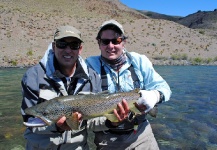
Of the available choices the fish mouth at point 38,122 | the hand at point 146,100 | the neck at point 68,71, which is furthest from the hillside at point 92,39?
the hand at point 146,100

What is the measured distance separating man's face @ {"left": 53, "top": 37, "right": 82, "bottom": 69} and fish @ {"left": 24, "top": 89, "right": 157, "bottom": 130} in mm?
466

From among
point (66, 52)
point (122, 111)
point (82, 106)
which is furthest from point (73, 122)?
point (66, 52)

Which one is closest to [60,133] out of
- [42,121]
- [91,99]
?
[42,121]

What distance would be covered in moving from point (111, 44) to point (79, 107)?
3.49 ft

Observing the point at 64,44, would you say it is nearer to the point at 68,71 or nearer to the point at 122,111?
the point at 68,71

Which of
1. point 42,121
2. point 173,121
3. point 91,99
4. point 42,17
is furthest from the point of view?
point 42,17

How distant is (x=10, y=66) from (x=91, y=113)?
25.3 meters

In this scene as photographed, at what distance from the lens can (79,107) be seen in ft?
11.8

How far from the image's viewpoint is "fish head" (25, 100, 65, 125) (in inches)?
136

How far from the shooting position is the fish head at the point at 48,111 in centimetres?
346

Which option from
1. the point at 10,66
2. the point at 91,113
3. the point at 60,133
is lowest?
the point at 10,66

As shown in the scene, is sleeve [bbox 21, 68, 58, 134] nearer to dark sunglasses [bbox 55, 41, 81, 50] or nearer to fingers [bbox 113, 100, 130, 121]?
dark sunglasses [bbox 55, 41, 81, 50]

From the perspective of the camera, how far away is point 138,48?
136 feet

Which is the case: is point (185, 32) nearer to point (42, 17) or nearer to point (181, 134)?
point (42, 17)
